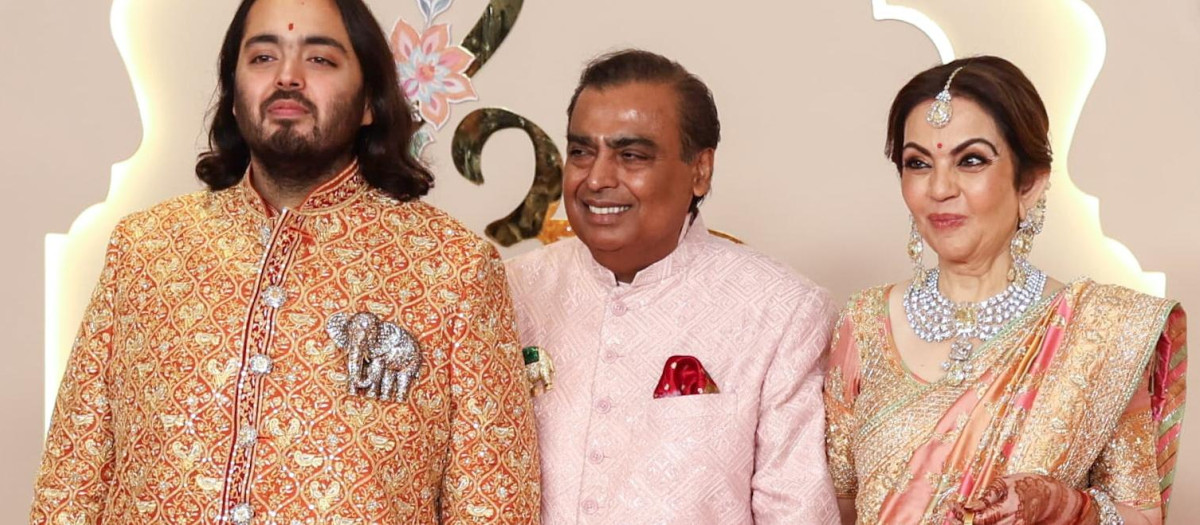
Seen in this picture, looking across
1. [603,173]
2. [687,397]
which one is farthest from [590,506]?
[603,173]

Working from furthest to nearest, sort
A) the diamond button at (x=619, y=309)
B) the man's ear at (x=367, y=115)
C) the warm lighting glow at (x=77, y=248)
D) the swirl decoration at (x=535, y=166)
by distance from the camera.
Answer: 1. the warm lighting glow at (x=77, y=248)
2. the swirl decoration at (x=535, y=166)
3. the diamond button at (x=619, y=309)
4. the man's ear at (x=367, y=115)

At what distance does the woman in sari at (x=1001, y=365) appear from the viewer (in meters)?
2.75

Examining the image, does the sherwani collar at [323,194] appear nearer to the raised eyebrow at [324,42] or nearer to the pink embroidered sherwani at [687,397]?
the raised eyebrow at [324,42]

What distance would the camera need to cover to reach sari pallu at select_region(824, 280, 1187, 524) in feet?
9.02

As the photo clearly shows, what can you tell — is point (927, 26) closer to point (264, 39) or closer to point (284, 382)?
point (264, 39)

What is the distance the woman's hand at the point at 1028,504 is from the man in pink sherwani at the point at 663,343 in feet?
1.17

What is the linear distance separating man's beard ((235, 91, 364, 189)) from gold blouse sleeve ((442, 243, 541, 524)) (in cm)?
33

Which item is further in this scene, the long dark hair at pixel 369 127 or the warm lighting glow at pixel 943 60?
the warm lighting glow at pixel 943 60

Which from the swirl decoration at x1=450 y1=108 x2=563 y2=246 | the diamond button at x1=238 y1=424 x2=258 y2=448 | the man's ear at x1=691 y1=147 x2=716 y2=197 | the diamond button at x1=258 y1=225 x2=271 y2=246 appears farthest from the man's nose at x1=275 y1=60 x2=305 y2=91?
the swirl decoration at x1=450 y1=108 x2=563 y2=246

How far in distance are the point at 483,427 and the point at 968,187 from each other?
3.27 feet

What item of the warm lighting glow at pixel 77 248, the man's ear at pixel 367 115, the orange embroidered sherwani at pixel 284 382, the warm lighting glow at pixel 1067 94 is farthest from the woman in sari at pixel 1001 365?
the warm lighting glow at pixel 77 248

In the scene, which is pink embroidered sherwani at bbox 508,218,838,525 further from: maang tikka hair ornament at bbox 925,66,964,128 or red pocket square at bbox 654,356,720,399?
maang tikka hair ornament at bbox 925,66,964,128

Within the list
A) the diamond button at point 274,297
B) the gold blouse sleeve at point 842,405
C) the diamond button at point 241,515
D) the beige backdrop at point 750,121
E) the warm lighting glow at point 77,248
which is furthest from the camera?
the warm lighting glow at point 77,248

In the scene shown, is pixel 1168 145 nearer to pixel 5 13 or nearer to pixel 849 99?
pixel 849 99
